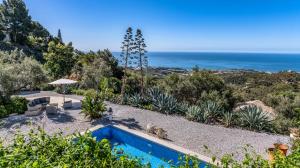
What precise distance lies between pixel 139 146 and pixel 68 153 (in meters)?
7.54

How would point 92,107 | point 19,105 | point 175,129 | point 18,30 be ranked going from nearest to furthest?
point 175,129, point 92,107, point 19,105, point 18,30

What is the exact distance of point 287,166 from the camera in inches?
109

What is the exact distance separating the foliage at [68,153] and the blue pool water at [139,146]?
504 cm

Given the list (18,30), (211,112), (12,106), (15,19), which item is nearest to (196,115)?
(211,112)

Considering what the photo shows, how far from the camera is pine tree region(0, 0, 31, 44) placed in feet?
128

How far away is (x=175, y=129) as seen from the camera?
11070 mm

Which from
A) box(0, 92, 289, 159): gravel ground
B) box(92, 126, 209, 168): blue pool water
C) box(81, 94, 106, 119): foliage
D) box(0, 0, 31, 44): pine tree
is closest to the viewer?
box(92, 126, 209, 168): blue pool water

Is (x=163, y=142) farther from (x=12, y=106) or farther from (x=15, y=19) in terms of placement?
(x=15, y=19)

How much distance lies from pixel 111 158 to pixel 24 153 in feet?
3.62

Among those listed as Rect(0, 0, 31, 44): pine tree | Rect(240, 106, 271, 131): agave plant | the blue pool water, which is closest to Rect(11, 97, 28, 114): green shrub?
the blue pool water

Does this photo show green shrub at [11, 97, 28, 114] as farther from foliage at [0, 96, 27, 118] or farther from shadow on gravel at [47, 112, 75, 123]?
shadow on gravel at [47, 112, 75, 123]

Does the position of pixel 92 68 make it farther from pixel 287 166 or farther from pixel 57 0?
pixel 287 166

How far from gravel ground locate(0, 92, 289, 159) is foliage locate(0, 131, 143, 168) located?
5727 mm

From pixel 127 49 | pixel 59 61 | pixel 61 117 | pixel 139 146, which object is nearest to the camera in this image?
pixel 139 146
